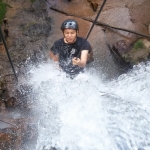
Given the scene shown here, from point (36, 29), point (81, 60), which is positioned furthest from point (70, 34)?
point (36, 29)

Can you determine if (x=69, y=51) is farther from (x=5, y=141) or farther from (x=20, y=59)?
(x=20, y=59)

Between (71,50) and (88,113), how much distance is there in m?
1.16

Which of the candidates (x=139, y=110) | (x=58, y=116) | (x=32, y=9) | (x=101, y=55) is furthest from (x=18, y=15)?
(x=139, y=110)

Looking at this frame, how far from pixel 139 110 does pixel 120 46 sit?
2.14m

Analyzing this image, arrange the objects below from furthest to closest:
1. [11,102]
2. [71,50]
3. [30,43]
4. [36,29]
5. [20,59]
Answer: [36,29] → [30,43] → [20,59] → [11,102] → [71,50]

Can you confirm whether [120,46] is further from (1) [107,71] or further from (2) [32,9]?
(2) [32,9]

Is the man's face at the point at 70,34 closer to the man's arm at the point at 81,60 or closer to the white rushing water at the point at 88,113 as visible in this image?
the man's arm at the point at 81,60

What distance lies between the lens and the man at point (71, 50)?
180 inches

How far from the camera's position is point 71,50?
480 cm

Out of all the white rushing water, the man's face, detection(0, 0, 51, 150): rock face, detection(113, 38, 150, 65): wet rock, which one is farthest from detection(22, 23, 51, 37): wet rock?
the man's face

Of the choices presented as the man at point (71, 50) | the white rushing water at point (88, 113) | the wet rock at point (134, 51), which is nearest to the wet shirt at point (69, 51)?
the man at point (71, 50)

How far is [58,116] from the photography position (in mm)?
5039

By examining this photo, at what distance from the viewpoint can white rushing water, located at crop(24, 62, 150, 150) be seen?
15.1ft

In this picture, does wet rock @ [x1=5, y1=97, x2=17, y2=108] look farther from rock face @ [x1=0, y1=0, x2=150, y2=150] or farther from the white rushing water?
the white rushing water
